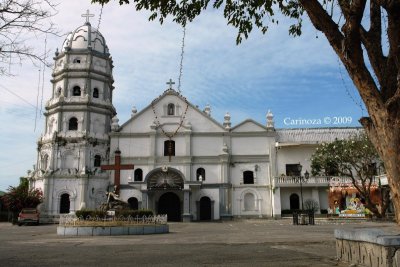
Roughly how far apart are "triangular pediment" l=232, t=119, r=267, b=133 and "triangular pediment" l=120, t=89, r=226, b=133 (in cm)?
152

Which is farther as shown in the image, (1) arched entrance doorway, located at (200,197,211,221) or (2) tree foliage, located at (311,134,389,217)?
(1) arched entrance doorway, located at (200,197,211,221)

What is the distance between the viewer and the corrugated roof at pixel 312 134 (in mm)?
42500

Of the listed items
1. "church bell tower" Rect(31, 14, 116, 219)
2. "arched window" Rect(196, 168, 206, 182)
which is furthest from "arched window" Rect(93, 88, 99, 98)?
"arched window" Rect(196, 168, 206, 182)

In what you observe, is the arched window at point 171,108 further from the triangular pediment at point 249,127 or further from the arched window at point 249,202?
the arched window at point 249,202

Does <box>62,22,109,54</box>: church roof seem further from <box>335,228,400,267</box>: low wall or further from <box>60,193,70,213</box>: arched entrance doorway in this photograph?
<box>335,228,400,267</box>: low wall

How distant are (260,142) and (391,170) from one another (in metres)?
34.6

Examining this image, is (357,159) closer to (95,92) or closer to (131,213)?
(131,213)

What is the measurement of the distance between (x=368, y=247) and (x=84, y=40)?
3919cm

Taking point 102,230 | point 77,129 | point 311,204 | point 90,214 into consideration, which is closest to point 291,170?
point 311,204

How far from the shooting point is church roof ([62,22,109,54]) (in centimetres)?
4162

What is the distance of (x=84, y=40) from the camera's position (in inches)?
1642

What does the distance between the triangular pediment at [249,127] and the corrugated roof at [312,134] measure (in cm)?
268

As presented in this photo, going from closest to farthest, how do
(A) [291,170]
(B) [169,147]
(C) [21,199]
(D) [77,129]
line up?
(C) [21,199] → (D) [77,129] → (B) [169,147] → (A) [291,170]

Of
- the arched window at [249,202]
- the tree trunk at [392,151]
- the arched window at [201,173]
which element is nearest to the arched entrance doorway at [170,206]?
the arched window at [201,173]
